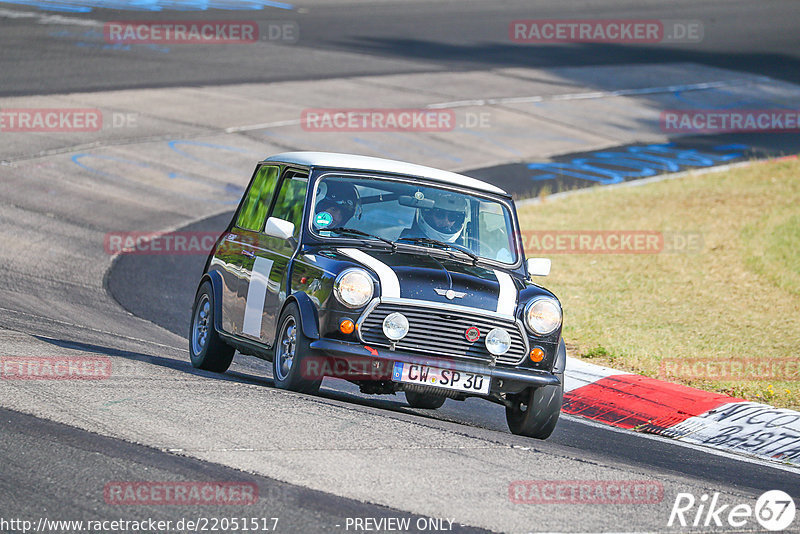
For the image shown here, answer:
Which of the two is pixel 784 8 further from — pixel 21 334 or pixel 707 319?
pixel 21 334

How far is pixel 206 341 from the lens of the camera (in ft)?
30.9

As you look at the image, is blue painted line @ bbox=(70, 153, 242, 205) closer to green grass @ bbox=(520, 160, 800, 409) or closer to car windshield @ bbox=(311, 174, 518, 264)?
green grass @ bbox=(520, 160, 800, 409)

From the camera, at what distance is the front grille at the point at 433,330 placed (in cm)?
745

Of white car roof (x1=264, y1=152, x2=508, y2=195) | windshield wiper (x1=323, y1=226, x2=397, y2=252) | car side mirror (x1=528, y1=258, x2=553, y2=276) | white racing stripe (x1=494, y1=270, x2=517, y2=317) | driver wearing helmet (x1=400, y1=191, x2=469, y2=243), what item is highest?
white car roof (x1=264, y1=152, x2=508, y2=195)

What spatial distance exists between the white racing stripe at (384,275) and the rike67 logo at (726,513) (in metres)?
2.26

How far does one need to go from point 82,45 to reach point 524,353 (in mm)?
24066

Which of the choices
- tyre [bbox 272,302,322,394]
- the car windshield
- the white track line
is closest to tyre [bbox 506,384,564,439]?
the car windshield

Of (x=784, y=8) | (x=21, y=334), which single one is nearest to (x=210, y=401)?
(x=21, y=334)

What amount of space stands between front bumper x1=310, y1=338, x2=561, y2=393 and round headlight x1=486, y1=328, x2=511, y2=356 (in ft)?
0.37

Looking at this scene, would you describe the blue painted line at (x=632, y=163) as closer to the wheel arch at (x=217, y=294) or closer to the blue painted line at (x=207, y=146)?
the blue painted line at (x=207, y=146)

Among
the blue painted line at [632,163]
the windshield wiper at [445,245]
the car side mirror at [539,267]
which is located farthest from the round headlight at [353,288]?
the blue painted line at [632,163]

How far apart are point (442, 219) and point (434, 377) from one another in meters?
1.57

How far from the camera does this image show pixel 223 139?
22.7m

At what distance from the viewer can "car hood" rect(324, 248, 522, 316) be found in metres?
7.50
